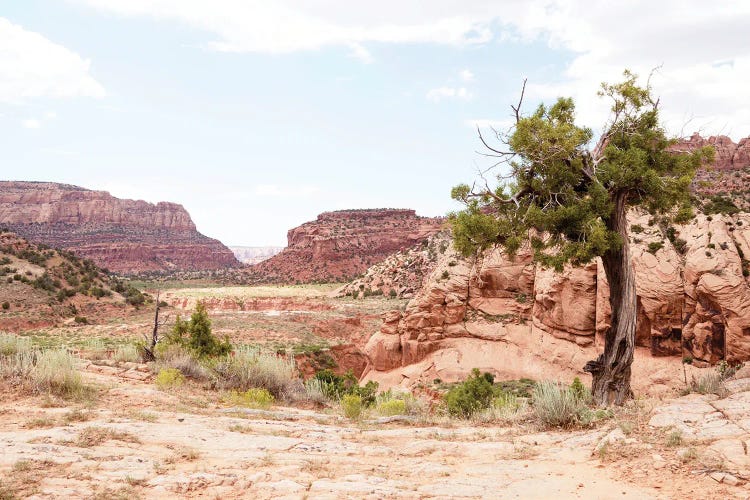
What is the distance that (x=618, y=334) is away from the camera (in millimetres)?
10203

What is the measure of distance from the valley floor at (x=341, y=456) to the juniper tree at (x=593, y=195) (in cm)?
265

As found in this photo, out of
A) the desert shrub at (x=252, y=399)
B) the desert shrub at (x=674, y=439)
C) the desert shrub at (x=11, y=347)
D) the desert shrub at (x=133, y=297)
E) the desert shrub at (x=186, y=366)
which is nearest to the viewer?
the desert shrub at (x=674, y=439)

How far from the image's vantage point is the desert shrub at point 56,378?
26.0ft

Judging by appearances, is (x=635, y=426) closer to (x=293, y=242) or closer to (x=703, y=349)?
(x=703, y=349)

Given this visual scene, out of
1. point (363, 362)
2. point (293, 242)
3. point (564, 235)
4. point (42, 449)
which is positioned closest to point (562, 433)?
point (564, 235)

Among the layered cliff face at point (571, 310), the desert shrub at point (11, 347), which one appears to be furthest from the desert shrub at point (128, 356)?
the layered cliff face at point (571, 310)

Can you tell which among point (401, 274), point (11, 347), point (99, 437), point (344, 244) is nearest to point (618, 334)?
point (99, 437)

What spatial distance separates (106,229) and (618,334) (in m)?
130

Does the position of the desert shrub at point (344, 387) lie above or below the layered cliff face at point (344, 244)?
below

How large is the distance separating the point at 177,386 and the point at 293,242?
3719 inches

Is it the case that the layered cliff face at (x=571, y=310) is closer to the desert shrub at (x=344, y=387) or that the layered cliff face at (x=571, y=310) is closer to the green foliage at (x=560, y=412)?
the desert shrub at (x=344, y=387)

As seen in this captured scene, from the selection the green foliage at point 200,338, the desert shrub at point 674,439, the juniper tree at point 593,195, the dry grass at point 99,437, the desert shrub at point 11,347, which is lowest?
the green foliage at point 200,338

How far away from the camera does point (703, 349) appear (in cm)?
1734

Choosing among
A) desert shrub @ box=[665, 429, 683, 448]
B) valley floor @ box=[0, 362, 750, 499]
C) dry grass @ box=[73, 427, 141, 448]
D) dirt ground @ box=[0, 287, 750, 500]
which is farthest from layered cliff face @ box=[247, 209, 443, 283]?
desert shrub @ box=[665, 429, 683, 448]
